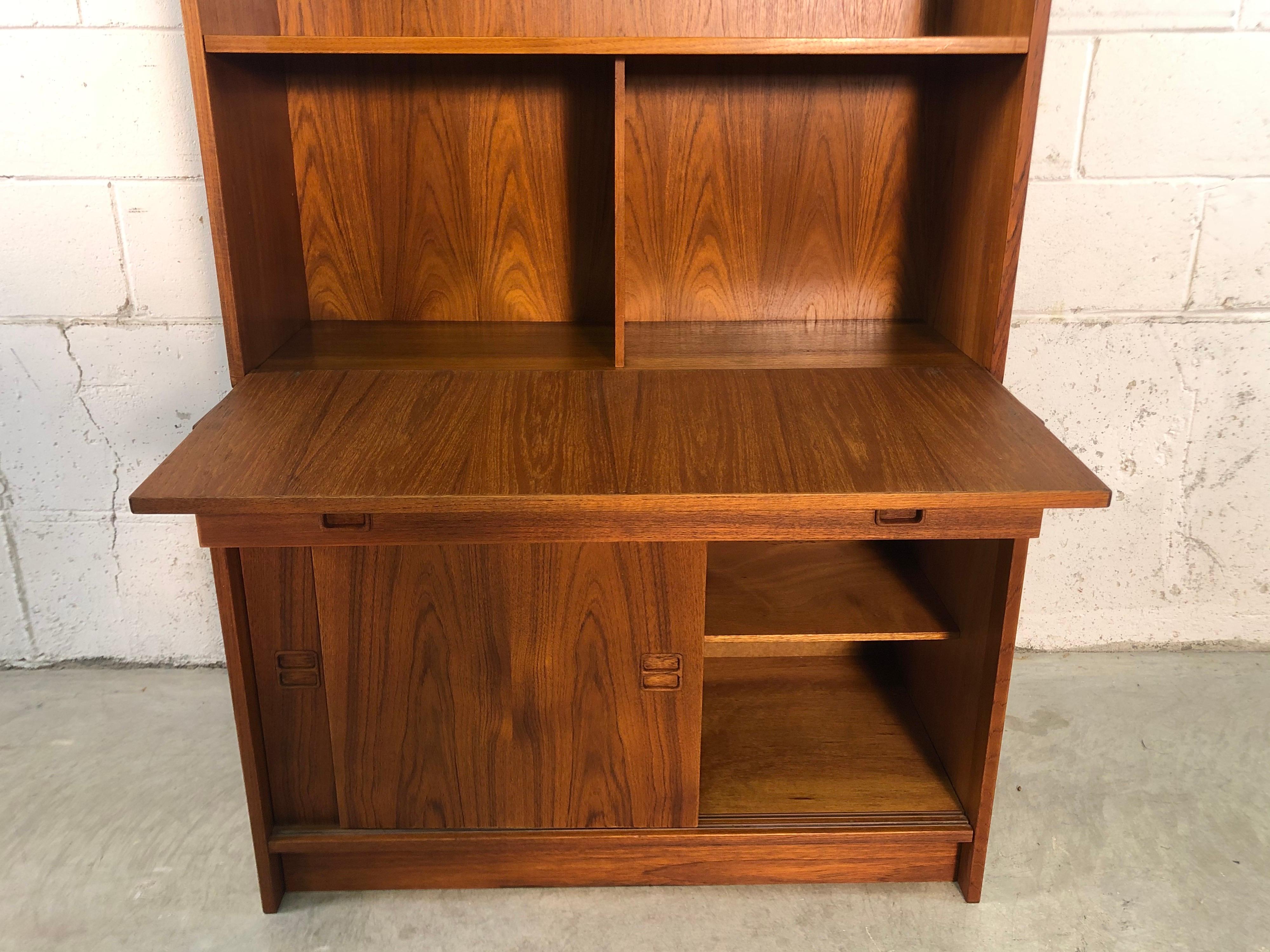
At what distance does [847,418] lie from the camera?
1376mm

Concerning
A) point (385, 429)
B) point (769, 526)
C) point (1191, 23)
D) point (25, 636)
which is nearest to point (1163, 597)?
point (1191, 23)

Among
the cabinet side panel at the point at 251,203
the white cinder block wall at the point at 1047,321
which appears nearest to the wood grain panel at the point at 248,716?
the cabinet side panel at the point at 251,203

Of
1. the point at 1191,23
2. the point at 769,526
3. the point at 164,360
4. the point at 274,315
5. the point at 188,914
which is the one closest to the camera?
the point at 769,526

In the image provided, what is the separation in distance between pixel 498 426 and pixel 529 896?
756 mm

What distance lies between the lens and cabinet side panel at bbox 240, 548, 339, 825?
1.33 m

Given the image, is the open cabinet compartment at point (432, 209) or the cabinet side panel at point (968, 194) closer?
the cabinet side panel at point (968, 194)

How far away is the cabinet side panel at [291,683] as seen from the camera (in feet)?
4.38

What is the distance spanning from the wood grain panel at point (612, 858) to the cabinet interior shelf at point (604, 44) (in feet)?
3.70

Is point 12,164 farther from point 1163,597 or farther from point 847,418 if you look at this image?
point 1163,597

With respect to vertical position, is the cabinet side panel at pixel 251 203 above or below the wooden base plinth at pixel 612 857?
above

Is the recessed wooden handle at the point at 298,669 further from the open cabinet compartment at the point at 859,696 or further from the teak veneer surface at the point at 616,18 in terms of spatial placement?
the teak veneer surface at the point at 616,18

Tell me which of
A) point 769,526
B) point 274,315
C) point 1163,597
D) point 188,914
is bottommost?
point 188,914

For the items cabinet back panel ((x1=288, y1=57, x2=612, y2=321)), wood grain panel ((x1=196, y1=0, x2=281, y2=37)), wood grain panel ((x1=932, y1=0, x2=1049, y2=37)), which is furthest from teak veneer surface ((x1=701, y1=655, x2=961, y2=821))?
wood grain panel ((x1=196, y1=0, x2=281, y2=37))

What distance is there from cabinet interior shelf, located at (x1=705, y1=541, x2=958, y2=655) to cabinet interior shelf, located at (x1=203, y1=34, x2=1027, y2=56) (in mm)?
791
